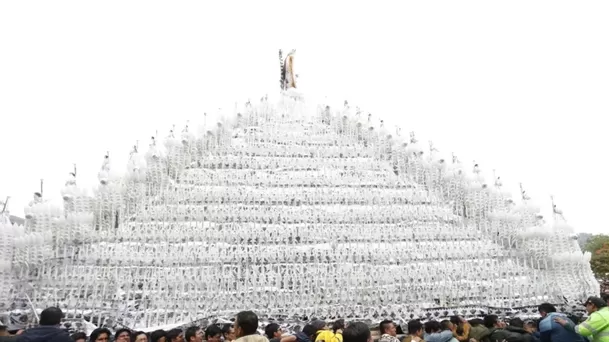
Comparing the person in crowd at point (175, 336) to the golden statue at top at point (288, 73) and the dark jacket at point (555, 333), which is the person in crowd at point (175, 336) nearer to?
the dark jacket at point (555, 333)

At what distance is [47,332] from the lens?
516cm

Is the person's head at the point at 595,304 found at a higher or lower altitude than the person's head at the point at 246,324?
lower

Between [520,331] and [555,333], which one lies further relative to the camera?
[520,331]

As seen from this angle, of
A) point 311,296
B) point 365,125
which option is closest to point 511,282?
point 311,296

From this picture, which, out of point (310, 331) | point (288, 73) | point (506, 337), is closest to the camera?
point (506, 337)

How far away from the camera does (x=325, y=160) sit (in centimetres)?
1480

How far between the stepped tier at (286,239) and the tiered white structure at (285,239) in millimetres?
35

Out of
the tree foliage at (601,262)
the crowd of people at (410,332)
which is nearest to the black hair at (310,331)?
the crowd of people at (410,332)

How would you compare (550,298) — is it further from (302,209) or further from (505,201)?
(302,209)

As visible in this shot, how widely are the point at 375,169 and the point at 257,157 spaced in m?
3.82

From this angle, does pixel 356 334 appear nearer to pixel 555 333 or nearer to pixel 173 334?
pixel 173 334

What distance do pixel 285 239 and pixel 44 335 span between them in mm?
7726

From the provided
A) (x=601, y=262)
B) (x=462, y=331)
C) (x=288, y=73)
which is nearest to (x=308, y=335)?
(x=462, y=331)

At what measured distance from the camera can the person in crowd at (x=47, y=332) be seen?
509cm
